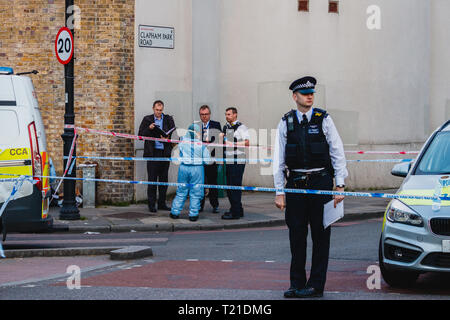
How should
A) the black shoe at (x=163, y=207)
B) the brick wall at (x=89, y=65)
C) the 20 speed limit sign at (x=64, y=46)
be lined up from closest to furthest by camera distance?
the 20 speed limit sign at (x=64, y=46), the black shoe at (x=163, y=207), the brick wall at (x=89, y=65)

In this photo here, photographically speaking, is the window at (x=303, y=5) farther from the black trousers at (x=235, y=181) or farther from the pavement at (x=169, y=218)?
the black trousers at (x=235, y=181)

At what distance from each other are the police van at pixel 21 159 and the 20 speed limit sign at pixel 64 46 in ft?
11.9

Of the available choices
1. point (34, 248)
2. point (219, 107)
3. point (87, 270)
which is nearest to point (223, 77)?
point (219, 107)

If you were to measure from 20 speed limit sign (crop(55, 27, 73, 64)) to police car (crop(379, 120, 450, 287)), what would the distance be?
7997 mm

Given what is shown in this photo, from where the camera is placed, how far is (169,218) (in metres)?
15.6

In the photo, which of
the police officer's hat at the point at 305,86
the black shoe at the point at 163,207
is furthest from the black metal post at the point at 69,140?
the police officer's hat at the point at 305,86

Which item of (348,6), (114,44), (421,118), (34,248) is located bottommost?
(34,248)

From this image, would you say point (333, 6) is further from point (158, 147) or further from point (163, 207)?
point (163, 207)

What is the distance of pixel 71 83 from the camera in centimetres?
1523

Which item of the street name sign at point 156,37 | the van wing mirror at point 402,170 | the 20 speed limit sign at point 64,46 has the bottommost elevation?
the van wing mirror at point 402,170

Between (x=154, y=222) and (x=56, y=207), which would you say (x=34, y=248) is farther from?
(x=56, y=207)

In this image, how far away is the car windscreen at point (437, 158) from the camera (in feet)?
29.1

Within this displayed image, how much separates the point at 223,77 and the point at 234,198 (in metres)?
5.27

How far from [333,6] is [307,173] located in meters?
13.6
